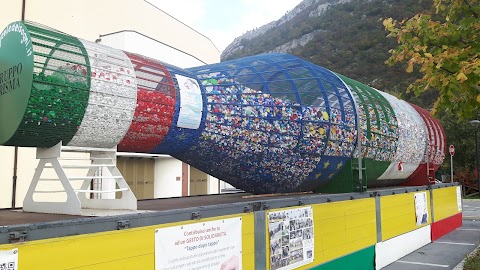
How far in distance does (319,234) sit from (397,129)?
5.05 m

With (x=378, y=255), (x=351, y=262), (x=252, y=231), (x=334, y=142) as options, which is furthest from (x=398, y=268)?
(x=252, y=231)

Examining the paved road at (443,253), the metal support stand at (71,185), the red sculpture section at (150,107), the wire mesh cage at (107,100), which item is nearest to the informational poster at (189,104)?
the red sculpture section at (150,107)

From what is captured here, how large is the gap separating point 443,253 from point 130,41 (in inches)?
492

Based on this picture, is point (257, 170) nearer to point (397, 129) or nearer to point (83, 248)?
point (83, 248)

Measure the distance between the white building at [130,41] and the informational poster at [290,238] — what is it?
10.4 metres

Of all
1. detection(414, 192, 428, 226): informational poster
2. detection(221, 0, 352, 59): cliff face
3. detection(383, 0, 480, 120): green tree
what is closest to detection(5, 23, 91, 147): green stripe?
detection(383, 0, 480, 120): green tree

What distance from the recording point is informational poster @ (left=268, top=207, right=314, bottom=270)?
5500mm

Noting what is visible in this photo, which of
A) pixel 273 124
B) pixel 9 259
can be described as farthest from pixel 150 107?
pixel 9 259

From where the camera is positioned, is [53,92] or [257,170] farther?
[257,170]

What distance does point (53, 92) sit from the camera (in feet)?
13.3

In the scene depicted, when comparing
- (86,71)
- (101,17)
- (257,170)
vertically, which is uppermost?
(101,17)

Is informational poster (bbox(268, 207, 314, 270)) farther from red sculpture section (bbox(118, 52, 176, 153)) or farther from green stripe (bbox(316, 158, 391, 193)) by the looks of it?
green stripe (bbox(316, 158, 391, 193))

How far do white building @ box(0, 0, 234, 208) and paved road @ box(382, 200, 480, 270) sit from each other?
27.3ft

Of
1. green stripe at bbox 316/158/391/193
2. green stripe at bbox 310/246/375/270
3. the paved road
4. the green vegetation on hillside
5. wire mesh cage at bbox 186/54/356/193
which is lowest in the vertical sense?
the paved road
